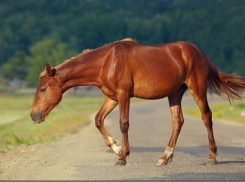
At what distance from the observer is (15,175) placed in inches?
497

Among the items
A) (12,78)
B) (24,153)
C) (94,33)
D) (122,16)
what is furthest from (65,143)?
(122,16)

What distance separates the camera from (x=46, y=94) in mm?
14242

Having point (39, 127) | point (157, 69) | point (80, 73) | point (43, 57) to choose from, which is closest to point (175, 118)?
point (157, 69)

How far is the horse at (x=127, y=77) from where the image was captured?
13930 millimetres

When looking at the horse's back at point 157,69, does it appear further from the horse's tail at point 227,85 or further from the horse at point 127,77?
the horse's tail at point 227,85

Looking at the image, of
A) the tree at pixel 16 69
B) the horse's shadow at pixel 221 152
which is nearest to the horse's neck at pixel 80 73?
the horse's shadow at pixel 221 152

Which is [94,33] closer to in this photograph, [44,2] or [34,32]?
[34,32]

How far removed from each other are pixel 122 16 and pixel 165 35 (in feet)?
61.6

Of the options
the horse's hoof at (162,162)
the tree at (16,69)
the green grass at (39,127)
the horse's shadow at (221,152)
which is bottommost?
the tree at (16,69)

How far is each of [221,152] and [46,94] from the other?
167 inches

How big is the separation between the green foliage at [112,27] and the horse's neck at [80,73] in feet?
329

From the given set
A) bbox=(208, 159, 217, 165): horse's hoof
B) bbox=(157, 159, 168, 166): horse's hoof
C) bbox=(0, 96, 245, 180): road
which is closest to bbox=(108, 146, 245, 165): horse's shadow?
bbox=(0, 96, 245, 180): road

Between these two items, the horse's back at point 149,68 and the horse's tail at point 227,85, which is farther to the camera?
the horse's tail at point 227,85

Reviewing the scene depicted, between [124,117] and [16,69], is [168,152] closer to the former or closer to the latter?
[124,117]
